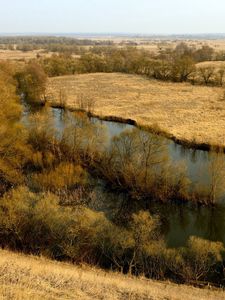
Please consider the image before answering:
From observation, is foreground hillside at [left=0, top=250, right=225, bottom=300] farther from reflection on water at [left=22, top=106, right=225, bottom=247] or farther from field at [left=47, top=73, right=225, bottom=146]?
field at [left=47, top=73, right=225, bottom=146]

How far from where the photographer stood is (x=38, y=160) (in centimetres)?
2888

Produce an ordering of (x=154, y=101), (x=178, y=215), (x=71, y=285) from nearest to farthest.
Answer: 1. (x=71, y=285)
2. (x=178, y=215)
3. (x=154, y=101)

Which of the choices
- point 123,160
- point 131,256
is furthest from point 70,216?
point 123,160

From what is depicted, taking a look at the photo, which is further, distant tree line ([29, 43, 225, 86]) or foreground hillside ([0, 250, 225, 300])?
distant tree line ([29, 43, 225, 86])

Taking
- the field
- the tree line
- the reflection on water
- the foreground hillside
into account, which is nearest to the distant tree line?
the field

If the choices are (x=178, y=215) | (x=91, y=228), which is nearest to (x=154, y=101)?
(x=178, y=215)

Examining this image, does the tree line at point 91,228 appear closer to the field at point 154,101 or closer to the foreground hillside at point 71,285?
the foreground hillside at point 71,285

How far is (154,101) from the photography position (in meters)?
60.6

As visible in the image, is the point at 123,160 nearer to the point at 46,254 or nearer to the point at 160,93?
the point at 46,254

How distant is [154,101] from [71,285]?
A: 156 feet

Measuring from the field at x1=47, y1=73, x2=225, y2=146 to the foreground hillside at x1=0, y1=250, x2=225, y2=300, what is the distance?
56.0ft

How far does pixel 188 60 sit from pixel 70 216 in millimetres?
62054

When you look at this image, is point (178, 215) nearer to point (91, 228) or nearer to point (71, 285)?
point (91, 228)

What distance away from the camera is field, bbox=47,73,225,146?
43.6 meters
